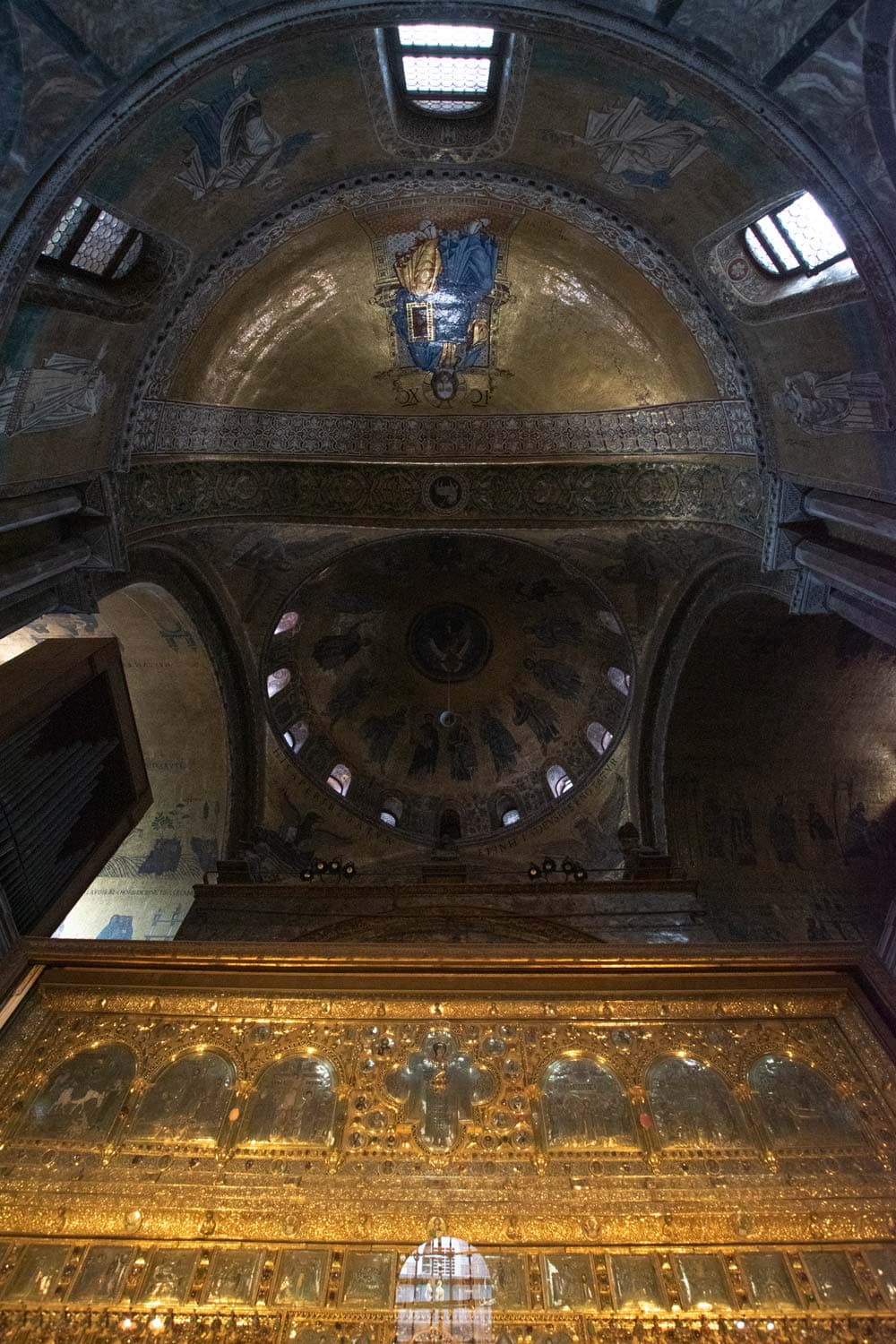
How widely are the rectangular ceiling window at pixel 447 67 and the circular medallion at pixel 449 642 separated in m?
10.6

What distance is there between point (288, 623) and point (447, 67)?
34.1 feet

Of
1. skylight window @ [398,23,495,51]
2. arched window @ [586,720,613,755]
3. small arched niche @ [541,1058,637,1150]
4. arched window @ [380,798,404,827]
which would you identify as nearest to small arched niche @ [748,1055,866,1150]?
small arched niche @ [541,1058,637,1150]

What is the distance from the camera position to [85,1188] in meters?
3.58

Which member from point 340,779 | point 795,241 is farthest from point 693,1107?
point 340,779

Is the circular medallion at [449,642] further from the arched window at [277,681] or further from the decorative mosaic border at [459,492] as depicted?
the decorative mosaic border at [459,492]

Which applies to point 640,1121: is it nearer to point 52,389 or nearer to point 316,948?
point 316,948

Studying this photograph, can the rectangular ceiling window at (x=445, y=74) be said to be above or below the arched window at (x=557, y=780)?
below

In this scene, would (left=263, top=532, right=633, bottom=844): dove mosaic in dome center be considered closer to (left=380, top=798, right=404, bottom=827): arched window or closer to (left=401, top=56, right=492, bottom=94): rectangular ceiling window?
(left=380, top=798, right=404, bottom=827): arched window

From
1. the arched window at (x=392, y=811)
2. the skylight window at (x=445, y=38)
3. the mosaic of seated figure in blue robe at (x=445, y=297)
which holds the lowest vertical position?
the skylight window at (x=445, y=38)

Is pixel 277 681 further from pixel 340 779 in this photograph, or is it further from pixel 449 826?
pixel 449 826

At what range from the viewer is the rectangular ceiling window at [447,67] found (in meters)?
7.48

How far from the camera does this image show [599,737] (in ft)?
53.0

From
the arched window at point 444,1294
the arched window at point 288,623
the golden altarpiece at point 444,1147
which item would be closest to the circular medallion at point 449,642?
the arched window at point 288,623

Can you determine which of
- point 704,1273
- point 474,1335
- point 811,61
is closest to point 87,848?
point 474,1335
